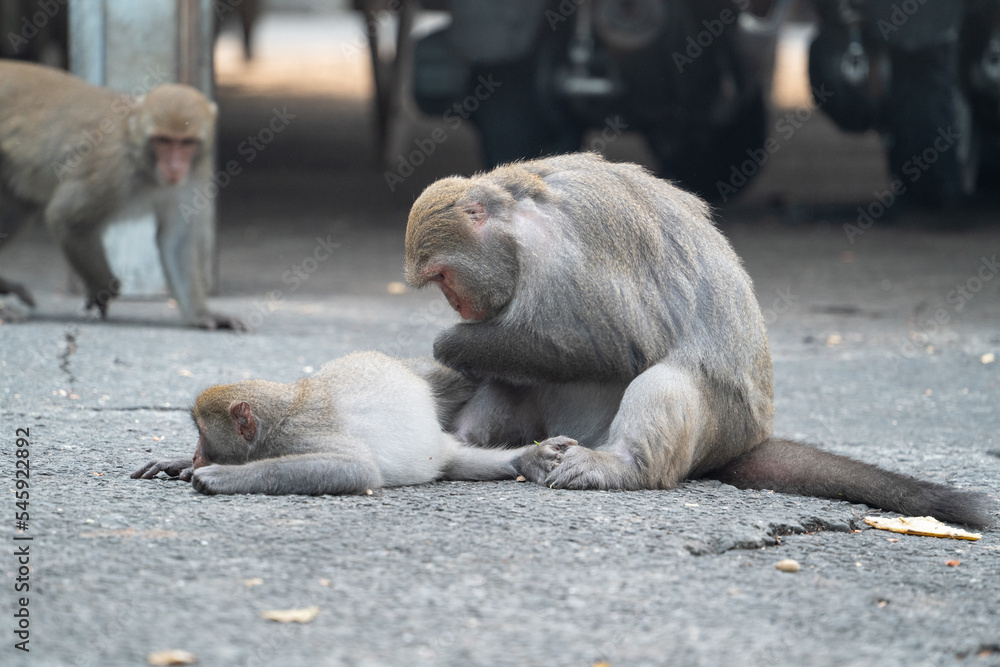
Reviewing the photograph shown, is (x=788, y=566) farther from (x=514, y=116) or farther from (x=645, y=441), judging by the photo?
(x=514, y=116)

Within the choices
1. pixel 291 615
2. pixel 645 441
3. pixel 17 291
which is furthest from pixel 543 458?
pixel 17 291

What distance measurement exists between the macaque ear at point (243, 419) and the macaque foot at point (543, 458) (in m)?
0.72

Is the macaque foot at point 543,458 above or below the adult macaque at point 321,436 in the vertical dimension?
below

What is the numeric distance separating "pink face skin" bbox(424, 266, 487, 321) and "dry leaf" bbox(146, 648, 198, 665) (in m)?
1.38

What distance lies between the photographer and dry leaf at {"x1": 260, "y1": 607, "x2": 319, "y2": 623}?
6.92 ft

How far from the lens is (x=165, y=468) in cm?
312

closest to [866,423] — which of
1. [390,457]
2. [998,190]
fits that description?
[390,457]

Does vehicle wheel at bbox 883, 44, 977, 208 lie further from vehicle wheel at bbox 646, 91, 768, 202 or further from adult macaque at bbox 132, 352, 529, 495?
adult macaque at bbox 132, 352, 529, 495

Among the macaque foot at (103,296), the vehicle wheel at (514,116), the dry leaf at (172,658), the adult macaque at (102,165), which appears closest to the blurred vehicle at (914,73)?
the vehicle wheel at (514,116)

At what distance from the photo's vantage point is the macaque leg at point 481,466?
10.6 ft

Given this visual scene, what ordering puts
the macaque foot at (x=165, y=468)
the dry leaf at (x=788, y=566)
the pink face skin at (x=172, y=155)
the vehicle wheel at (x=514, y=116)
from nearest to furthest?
1. the dry leaf at (x=788, y=566)
2. the macaque foot at (x=165, y=468)
3. the pink face skin at (x=172, y=155)
4. the vehicle wheel at (x=514, y=116)

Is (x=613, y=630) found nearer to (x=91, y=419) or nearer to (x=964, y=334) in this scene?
(x=91, y=419)

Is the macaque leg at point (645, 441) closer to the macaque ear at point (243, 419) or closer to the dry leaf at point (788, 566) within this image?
the dry leaf at point (788, 566)

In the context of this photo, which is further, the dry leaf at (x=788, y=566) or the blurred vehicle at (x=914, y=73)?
the blurred vehicle at (x=914, y=73)
